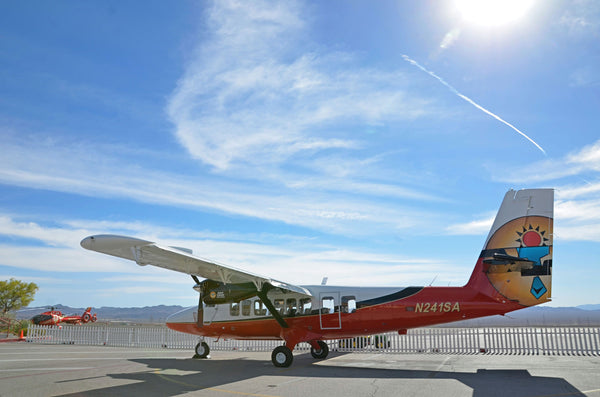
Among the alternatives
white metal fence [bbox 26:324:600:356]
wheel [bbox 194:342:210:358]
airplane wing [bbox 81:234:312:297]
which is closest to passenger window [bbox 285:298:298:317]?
airplane wing [bbox 81:234:312:297]

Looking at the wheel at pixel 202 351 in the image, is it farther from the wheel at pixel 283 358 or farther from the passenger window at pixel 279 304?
the wheel at pixel 283 358

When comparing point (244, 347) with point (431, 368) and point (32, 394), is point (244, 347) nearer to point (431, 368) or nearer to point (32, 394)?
point (431, 368)

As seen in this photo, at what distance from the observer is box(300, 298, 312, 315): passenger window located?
16172 mm

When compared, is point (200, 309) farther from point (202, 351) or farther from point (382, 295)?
point (382, 295)

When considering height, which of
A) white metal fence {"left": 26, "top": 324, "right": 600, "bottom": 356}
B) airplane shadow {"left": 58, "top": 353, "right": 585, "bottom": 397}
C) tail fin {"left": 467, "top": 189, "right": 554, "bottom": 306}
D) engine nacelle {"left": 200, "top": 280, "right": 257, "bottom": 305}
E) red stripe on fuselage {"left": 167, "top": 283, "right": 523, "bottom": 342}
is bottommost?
white metal fence {"left": 26, "top": 324, "right": 600, "bottom": 356}

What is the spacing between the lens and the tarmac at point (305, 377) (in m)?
10.2

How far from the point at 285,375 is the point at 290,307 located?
3456mm

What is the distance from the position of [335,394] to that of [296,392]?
958 mm

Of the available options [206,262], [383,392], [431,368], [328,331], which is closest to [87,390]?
[206,262]

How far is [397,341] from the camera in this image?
2141 centimetres

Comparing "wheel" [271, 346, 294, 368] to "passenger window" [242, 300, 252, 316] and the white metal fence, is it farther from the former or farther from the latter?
the white metal fence

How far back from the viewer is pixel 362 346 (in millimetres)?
21875

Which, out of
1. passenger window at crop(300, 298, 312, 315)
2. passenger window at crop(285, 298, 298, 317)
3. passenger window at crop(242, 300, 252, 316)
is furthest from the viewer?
passenger window at crop(242, 300, 252, 316)

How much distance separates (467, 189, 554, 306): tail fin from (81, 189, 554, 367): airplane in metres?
0.03
